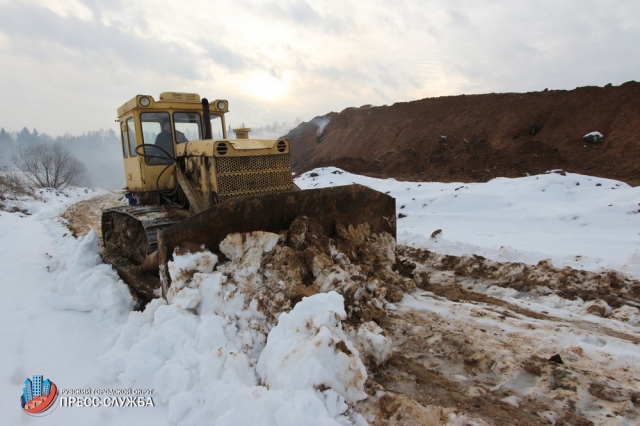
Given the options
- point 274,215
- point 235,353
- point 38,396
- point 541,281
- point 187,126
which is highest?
point 187,126

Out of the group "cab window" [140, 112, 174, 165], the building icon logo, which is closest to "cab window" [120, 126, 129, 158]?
"cab window" [140, 112, 174, 165]

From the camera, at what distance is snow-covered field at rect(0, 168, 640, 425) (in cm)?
270

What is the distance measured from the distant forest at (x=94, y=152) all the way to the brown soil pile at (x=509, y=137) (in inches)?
2043

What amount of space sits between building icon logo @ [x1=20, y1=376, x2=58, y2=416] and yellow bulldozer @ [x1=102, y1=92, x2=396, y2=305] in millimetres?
1263

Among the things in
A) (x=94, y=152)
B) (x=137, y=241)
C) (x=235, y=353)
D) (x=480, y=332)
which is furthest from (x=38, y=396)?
(x=94, y=152)

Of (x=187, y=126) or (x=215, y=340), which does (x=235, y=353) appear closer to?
(x=215, y=340)

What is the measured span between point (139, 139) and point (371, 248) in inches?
160

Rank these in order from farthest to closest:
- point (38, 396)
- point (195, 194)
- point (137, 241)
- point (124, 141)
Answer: point (124, 141) → point (137, 241) → point (195, 194) → point (38, 396)

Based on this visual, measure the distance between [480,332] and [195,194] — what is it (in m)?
3.89

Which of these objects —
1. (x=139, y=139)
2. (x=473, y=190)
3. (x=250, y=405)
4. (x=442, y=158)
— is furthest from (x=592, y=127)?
(x=250, y=405)

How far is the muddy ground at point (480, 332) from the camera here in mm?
2697

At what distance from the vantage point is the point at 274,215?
15.1ft

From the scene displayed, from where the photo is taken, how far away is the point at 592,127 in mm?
18734

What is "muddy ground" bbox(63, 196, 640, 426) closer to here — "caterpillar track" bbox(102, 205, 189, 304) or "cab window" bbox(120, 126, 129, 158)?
"caterpillar track" bbox(102, 205, 189, 304)
